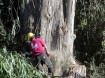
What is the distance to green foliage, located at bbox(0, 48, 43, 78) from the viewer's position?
8.89 metres

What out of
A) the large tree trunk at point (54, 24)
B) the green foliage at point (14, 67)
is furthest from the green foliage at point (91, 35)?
the green foliage at point (14, 67)

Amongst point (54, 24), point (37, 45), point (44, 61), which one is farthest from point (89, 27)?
point (37, 45)

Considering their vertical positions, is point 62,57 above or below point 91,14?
below

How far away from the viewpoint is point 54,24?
11.2 metres

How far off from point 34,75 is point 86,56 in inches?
261

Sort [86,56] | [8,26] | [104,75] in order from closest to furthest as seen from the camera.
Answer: [8,26], [104,75], [86,56]

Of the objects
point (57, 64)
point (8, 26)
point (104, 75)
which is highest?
point (8, 26)

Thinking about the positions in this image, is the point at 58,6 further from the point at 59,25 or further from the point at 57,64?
the point at 57,64

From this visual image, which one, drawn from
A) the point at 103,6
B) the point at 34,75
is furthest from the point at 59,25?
the point at 103,6

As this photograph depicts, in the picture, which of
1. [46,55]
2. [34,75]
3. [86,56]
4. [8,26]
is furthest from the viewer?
[86,56]

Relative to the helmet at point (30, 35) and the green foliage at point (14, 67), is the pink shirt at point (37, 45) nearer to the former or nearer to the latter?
the helmet at point (30, 35)

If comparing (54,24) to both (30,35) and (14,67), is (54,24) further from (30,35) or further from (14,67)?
(14,67)

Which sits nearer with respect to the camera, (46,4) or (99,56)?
(46,4)

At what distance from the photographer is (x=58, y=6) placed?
11141 mm
